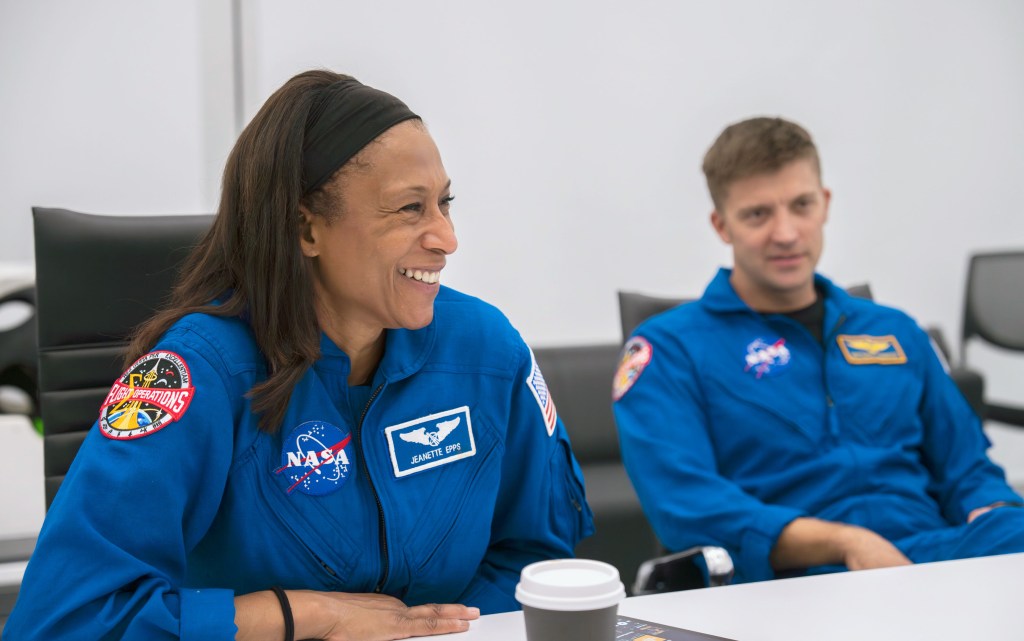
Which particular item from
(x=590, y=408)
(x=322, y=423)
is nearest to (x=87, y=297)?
(x=322, y=423)

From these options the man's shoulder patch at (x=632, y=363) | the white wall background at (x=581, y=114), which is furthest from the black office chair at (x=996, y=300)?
the man's shoulder patch at (x=632, y=363)

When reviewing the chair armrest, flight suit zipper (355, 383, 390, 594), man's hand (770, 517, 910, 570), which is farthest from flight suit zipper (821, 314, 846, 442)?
flight suit zipper (355, 383, 390, 594)

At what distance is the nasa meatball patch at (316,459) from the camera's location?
1135 mm

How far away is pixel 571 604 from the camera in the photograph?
0.75 meters

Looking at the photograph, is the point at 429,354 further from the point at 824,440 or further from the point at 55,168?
the point at 55,168

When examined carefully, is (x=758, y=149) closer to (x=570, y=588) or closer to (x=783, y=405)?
(x=783, y=405)

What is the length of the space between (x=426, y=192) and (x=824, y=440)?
1.01m

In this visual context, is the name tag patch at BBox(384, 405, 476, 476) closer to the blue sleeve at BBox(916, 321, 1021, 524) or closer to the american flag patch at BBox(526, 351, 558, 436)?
the american flag patch at BBox(526, 351, 558, 436)

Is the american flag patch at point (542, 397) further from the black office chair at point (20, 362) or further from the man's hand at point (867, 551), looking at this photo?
the black office chair at point (20, 362)

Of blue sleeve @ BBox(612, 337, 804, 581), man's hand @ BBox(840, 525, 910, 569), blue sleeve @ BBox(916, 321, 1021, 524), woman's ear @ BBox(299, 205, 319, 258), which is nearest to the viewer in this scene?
woman's ear @ BBox(299, 205, 319, 258)

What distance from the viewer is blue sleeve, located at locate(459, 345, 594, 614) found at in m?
1.34

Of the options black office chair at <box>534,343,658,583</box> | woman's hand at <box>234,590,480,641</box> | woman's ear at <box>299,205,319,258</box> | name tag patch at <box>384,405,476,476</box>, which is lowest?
black office chair at <box>534,343,658,583</box>

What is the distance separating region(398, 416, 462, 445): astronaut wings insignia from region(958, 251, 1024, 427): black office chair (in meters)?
2.85

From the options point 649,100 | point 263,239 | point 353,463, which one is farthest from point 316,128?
point 649,100
